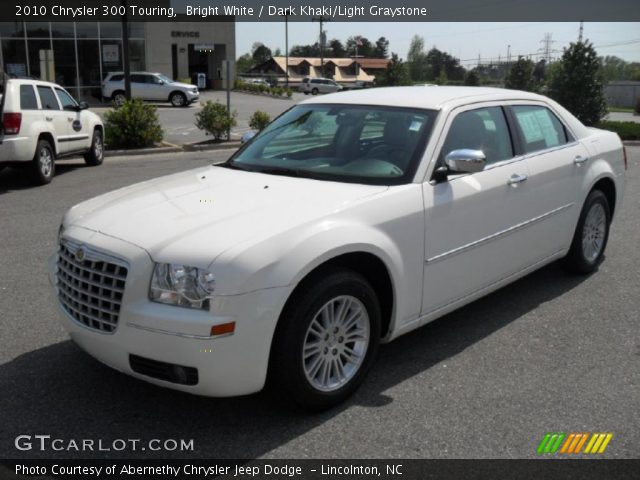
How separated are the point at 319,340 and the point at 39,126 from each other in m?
8.99

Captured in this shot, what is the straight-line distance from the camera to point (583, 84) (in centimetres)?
2414

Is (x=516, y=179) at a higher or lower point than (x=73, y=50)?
lower

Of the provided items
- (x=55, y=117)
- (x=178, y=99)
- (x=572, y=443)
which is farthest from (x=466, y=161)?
(x=178, y=99)

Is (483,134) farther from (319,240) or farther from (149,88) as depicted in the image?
(149,88)

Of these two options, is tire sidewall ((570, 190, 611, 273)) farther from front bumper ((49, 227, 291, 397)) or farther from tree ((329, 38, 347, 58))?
tree ((329, 38, 347, 58))

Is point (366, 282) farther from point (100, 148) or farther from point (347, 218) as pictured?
point (100, 148)

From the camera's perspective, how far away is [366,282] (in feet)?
12.0

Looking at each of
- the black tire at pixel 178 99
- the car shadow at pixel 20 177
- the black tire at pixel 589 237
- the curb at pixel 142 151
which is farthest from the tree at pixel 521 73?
the black tire at pixel 589 237

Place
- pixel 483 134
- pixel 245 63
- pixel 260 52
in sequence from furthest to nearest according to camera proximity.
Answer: pixel 260 52 → pixel 245 63 → pixel 483 134

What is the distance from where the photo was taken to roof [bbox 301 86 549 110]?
15.0 ft

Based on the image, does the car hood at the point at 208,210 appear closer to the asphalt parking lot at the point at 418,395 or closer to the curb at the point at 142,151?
the asphalt parking lot at the point at 418,395

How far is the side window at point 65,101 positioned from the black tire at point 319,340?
996 centimetres

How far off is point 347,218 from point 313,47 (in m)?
156

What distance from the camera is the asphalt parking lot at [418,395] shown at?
10.9ft
